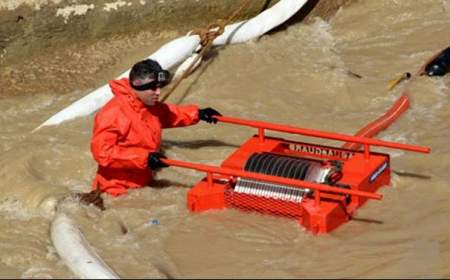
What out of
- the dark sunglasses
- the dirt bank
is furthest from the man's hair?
the dirt bank

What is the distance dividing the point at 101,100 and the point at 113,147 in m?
1.91

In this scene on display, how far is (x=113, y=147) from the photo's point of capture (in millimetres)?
7504

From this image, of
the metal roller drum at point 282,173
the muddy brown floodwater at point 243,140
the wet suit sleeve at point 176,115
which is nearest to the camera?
the muddy brown floodwater at point 243,140

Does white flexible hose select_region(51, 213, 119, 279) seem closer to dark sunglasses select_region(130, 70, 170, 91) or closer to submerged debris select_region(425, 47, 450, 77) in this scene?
dark sunglasses select_region(130, 70, 170, 91)

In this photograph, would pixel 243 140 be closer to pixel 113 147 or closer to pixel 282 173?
pixel 282 173

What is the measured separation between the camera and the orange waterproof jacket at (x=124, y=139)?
7477mm

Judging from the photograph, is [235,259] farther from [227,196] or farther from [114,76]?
[114,76]

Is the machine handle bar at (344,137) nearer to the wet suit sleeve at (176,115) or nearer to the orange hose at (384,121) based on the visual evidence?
the wet suit sleeve at (176,115)

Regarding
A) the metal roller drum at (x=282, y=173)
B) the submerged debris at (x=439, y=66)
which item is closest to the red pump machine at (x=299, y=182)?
the metal roller drum at (x=282, y=173)

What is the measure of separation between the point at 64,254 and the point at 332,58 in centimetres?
446

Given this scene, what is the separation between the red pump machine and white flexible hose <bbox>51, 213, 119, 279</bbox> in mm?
774

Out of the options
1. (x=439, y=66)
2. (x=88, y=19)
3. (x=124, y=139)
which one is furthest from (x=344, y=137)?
(x=88, y=19)

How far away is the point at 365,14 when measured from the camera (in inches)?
448

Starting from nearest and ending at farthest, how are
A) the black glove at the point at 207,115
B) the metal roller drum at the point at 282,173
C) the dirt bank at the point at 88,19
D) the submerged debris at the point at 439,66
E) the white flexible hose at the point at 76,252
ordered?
the white flexible hose at the point at 76,252 → the metal roller drum at the point at 282,173 → the black glove at the point at 207,115 → the submerged debris at the point at 439,66 → the dirt bank at the point at 88,19
